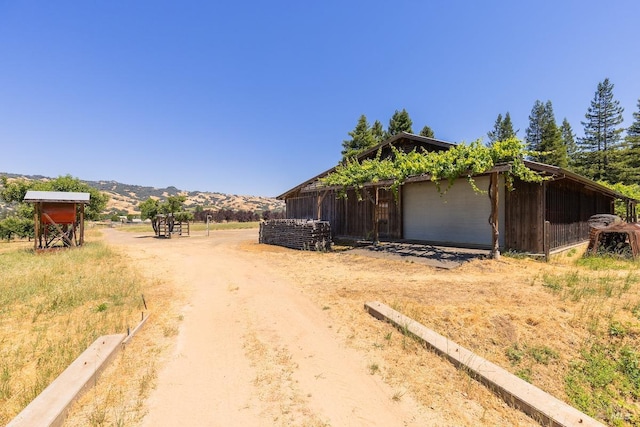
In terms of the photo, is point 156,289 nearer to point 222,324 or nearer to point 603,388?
point 222,324

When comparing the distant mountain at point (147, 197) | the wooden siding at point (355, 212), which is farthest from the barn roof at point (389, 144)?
the distant mountain at point (147, 197)

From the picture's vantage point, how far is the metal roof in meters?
13.1

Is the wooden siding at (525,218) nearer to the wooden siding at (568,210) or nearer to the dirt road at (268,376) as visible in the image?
the wooden siding at (568,210)

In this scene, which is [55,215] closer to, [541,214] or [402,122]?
[541,214]

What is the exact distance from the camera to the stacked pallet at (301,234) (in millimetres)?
14414

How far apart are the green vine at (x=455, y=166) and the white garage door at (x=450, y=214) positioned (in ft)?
5.68

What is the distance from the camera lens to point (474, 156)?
1024 centimetres

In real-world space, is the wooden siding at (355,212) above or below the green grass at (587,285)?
above

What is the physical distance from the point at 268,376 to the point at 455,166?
9.70 m

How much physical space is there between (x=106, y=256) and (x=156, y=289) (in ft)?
22.0

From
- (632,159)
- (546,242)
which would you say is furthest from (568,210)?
(632,159)

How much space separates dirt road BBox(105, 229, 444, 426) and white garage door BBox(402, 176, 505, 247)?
986 centimetres

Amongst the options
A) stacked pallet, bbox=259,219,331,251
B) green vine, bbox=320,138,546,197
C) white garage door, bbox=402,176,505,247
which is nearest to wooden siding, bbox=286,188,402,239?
white garage door, bbox=402,176,505,247

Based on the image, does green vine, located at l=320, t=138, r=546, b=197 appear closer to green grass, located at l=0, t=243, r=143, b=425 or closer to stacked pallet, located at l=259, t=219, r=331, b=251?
stacked pallet, located at l=259, t=219, r=331, b=251
